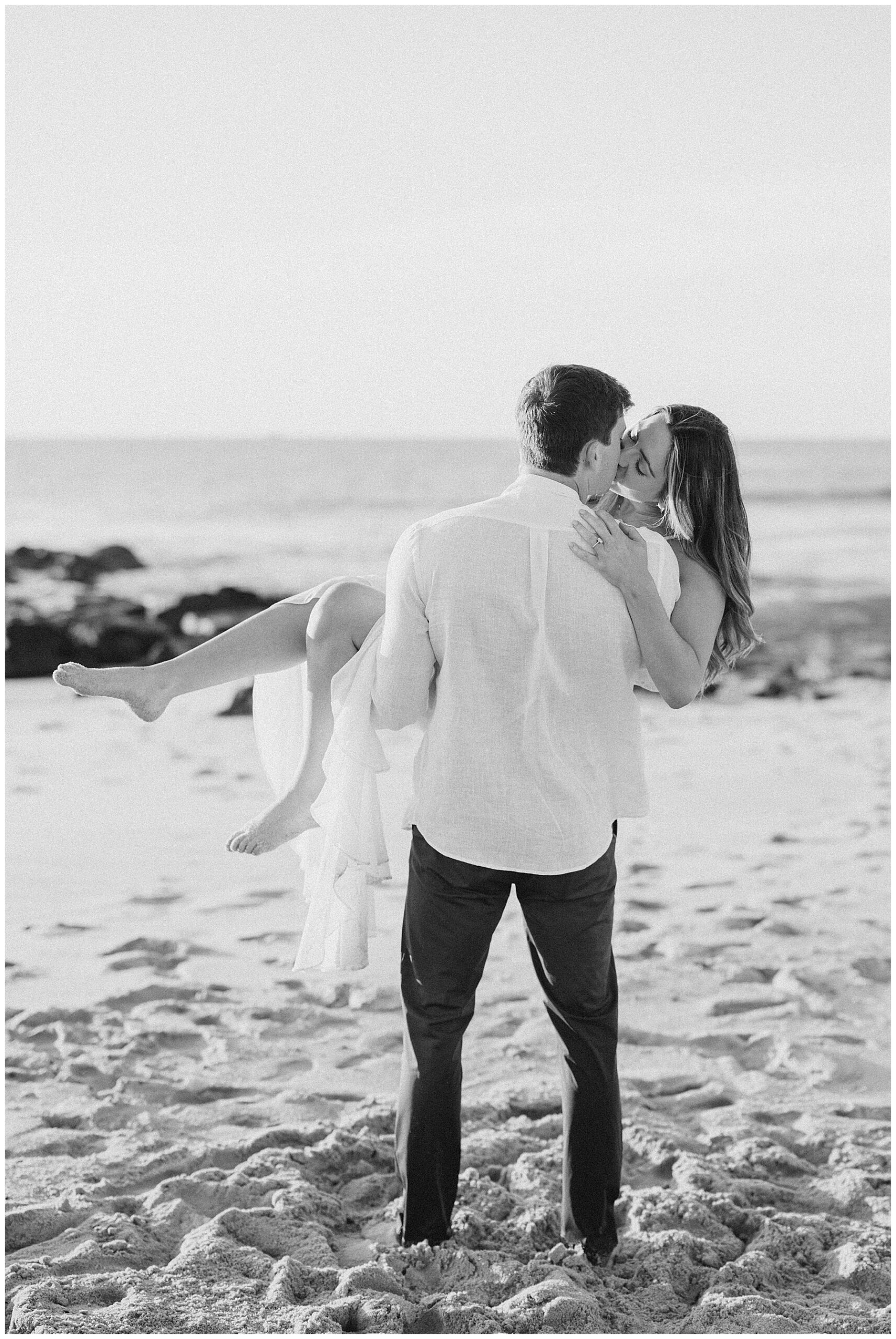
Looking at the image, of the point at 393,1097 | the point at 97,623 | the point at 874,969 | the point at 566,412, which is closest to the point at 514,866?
the point at 566,412

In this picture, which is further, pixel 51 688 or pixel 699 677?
pixel 51 688

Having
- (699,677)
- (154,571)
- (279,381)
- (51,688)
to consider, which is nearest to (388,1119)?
(699,677)

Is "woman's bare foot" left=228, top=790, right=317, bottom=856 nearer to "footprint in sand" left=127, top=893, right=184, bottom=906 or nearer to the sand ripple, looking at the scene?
the sand ripple

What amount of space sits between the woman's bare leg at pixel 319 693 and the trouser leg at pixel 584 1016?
1.82ft

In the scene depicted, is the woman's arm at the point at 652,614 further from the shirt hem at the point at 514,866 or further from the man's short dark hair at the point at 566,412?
the shirt hem at the point at 514,866

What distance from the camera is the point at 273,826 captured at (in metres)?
2.59

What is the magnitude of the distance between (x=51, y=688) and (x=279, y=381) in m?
29.5

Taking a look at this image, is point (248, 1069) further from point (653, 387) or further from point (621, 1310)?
point (653, 387)

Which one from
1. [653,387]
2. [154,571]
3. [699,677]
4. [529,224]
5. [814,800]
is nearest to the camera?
[699,677]

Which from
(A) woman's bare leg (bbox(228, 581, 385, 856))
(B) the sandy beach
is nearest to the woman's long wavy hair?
(A) woman's bare leg (bbox(228, 581, 385, 856))

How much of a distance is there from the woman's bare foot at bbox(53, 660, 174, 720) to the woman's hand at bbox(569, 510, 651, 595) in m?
1.13

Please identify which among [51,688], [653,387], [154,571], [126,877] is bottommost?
[126,877]

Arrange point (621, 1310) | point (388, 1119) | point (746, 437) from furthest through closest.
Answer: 1. point (746, 437)
2. point (388, 1119)
3. point (621, 1310)

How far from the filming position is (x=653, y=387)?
79.3ft
